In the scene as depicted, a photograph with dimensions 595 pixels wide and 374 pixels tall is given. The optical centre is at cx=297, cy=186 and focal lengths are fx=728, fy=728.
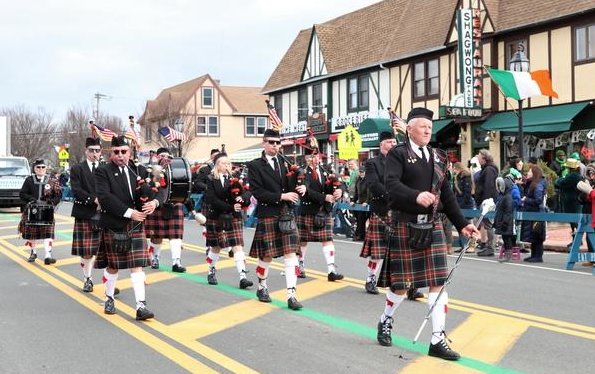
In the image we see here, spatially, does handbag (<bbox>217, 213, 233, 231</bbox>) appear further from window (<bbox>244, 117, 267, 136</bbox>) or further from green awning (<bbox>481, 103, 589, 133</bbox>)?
window (<bbox>244, 117, 267, 136</bbox>)

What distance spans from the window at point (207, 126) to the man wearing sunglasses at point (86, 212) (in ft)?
157

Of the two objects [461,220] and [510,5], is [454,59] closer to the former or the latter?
[510,5]

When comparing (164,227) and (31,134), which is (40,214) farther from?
(31,134)

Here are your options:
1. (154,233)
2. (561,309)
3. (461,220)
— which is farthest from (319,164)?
(461,220)

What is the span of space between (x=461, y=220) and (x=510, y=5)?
19.8m

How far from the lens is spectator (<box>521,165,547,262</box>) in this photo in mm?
12953

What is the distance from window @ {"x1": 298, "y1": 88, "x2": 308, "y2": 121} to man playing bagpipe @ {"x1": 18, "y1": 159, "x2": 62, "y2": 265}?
77.6 feet

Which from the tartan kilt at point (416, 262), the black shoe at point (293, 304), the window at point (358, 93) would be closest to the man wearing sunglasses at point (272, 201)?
the black shoe at point (293, 304)

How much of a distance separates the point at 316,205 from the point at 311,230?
37cm

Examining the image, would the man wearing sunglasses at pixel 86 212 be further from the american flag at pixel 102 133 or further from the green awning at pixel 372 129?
the green awning at pixel 372 129

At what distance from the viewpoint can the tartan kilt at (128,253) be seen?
25.7ft

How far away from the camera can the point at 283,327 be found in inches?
287

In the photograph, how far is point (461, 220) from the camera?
6195 mm

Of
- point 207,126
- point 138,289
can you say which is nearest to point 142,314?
point 138,289
